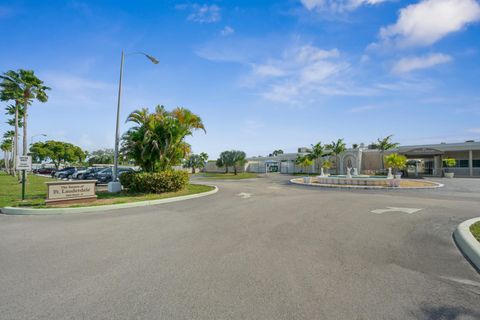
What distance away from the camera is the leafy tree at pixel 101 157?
85.4 m

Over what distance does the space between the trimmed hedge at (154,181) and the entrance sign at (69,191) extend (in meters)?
2.74

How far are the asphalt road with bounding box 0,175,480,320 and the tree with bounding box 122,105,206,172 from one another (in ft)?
25.6

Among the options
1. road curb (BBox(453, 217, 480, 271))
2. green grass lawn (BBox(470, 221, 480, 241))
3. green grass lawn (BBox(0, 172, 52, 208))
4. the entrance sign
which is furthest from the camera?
green grass lawn (BBox(0, 172, 52, 208))

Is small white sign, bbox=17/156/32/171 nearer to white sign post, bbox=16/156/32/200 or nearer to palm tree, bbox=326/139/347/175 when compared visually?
white sign post, bbox=16/156/32/200

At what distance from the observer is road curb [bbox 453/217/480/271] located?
4.17m

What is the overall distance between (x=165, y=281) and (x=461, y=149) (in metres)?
42.2

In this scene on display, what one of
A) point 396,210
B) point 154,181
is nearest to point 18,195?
point 154,181

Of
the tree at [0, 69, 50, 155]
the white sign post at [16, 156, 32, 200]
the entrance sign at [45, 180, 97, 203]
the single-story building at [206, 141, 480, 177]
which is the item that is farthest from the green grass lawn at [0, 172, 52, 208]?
the single-story building at [206, 141, 480, 177]

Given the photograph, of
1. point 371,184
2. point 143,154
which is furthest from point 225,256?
point 371,184

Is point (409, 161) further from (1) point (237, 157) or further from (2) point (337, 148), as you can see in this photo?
(1) point (237, 157)

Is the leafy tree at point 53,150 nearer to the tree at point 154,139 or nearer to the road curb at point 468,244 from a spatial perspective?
the tree at point 154,139

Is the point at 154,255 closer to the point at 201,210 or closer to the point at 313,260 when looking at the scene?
the point at 313,260

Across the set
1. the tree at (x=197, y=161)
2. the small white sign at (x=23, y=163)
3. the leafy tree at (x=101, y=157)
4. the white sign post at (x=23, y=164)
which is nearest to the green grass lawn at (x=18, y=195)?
the white sign post at (x=23, y=164)

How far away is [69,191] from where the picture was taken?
10672 millimetres
